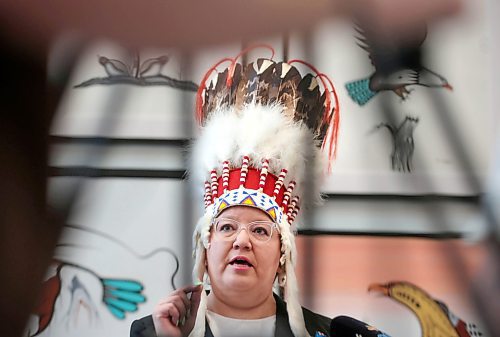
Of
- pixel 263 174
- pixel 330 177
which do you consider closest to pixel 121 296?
pixel 263 174

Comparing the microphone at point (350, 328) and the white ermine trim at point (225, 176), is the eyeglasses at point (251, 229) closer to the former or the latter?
the white ermine trim at point (225, 176)

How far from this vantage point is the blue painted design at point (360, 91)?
51.7 inches

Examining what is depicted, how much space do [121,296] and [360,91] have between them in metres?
0.69

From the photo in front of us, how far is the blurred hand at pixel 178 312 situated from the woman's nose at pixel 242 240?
0.14 meters

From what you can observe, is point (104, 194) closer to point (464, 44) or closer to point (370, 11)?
point (370, 11)

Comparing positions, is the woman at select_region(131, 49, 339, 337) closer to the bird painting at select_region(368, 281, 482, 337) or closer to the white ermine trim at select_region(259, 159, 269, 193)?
the white ermine trim at select_region(259, 159, 269, 193)

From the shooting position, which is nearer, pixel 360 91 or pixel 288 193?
pixel 288 193

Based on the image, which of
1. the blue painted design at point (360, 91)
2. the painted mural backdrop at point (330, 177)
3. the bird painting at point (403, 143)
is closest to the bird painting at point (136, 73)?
the painted mural backdrop at point (330, 177)

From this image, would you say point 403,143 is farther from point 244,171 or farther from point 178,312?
point 178,312

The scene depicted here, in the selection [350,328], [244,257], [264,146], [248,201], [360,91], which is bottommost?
[350,328]

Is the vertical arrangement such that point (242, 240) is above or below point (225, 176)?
below

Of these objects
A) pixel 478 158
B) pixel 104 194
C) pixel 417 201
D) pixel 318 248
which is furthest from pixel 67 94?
pixel 478 158

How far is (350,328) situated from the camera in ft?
4.03

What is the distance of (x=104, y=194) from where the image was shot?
1282mm
